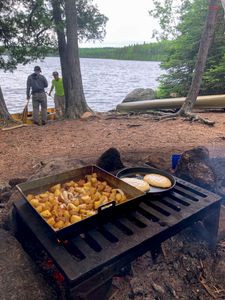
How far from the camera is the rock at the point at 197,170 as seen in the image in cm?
317

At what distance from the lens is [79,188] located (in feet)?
8.17

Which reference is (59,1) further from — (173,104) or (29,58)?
(173,104)

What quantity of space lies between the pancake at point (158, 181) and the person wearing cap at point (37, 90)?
24.7ft

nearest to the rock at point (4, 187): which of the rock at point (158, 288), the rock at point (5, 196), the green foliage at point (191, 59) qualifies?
the rock at point (5, 196)

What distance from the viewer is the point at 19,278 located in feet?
6.68

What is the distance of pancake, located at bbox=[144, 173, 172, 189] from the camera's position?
2.66 m

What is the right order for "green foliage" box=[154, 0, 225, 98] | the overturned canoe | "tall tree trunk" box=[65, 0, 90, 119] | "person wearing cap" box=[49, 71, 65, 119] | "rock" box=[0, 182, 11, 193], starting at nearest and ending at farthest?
"rock" box=[0, 182, 11, 193] → "tall tree trunk" box=[65, 0, 90, 119] → "person wearing cap" box=[49, 71, 65, 119] → the overturned canoe → "green foliage" box=[154, 0, 225, 98]

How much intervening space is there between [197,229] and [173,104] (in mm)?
9477

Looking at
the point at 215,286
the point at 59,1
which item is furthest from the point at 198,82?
the point at 215,286

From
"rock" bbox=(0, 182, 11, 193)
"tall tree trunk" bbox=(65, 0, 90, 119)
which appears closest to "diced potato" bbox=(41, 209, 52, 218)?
"rock" bbox=(0, 182, 11, 193)

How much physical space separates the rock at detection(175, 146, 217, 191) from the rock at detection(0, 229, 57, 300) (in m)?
1.97

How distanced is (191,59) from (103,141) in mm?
10847

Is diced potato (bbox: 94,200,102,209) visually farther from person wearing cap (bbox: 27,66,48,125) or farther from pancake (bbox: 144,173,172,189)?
person wearing cap (bbox: 27,66,48,125)

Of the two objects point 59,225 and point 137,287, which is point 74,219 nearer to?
point 59,225
